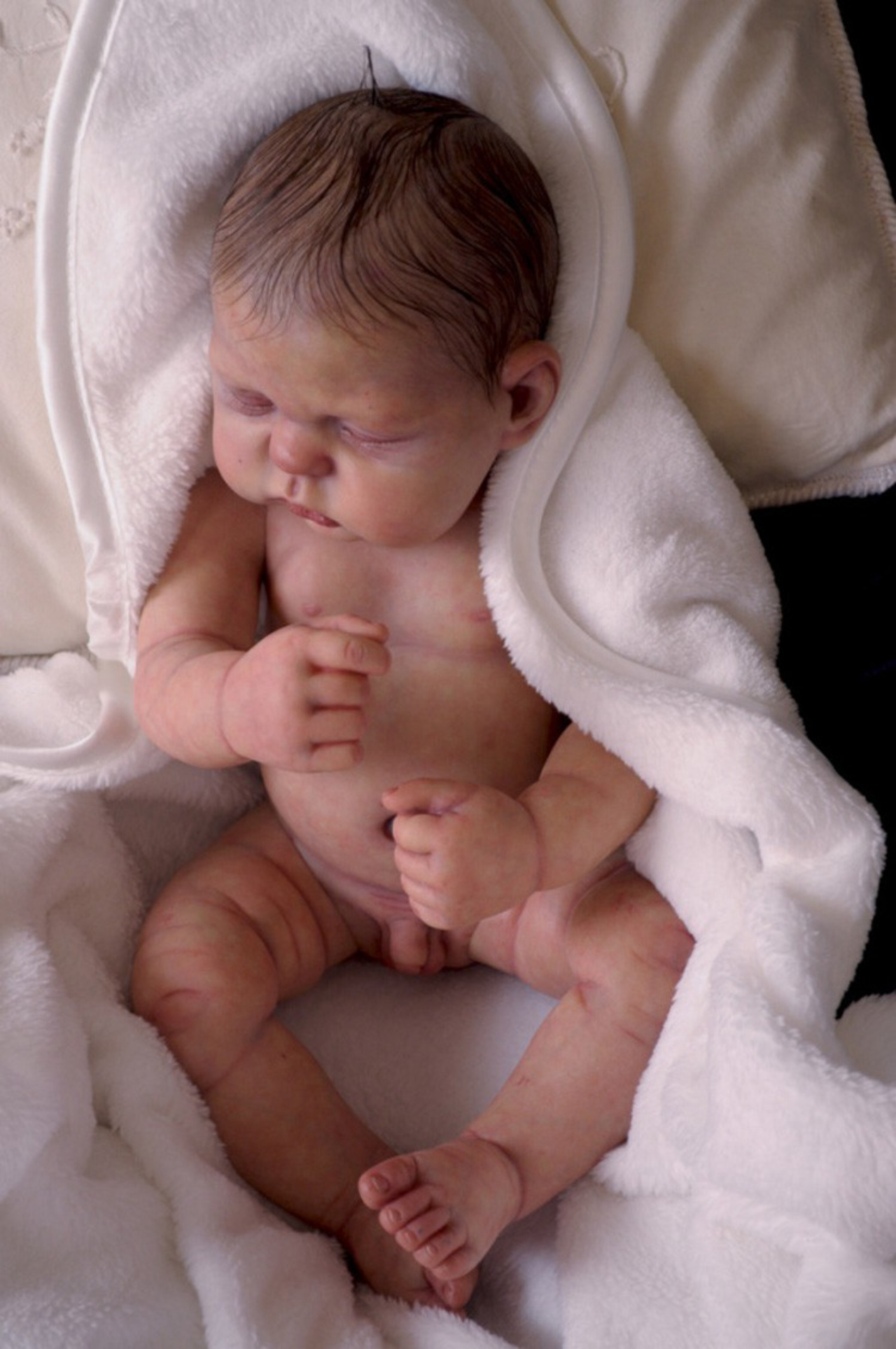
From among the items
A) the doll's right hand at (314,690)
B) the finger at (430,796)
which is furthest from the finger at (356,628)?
the finger at (430,796)

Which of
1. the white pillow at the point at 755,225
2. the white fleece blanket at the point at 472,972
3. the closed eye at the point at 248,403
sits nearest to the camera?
the white fleece blanket at the point at 472,972

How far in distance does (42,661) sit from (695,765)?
64 cm

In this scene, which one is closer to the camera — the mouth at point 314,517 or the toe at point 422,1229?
the toe at point 422,1229

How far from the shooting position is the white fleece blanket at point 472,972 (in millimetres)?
859

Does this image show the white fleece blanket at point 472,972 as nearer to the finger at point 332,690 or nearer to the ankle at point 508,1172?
the ankle at point 508,1172

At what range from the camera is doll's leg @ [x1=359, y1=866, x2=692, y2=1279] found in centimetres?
90

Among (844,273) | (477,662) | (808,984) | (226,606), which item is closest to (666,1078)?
(808,984)

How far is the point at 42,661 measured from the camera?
4.13 ft

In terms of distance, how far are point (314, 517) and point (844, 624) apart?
0.48 metres

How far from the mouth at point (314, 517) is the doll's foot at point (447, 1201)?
463 mm

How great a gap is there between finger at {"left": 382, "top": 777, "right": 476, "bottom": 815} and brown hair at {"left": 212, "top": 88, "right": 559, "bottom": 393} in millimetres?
301

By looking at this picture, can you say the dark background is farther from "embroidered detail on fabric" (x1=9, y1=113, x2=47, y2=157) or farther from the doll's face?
"embroidered detail on fabric" (x1=9, y1=113, x2=47, y2=157)

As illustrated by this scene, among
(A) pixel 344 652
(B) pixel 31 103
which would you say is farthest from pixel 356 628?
(B) pixel 31 103

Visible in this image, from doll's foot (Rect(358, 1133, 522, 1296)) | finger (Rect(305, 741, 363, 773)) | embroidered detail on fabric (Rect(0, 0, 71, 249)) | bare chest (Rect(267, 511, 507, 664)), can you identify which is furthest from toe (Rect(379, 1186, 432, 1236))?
embroidered detail on fabric (Rect(0, 0, 71, 249))
